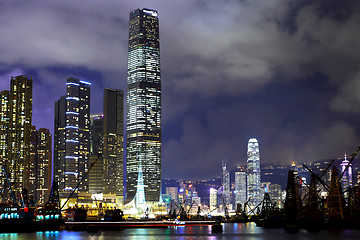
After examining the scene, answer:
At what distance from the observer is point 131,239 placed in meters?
154

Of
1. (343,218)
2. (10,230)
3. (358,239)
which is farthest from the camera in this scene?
(343,218)

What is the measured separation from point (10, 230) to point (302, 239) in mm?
97445

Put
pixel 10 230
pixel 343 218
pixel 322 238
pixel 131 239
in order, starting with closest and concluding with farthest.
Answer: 1. pixel 322 238
2. pixel 131 239
3. pixel 10 230
4. pixel 343 218

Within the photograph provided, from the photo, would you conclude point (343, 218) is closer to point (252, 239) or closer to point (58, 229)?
point (252, 239)

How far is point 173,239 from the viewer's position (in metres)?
149

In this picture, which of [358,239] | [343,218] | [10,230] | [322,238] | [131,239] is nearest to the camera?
[358,239]

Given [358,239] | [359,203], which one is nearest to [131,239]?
[358,239]

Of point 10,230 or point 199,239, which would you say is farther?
point 10,230

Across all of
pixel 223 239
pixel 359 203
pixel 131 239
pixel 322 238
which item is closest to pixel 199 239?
pixel 223 239

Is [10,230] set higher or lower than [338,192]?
lower

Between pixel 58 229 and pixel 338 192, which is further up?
pixel 338 192

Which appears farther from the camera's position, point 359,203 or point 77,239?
point 359,203

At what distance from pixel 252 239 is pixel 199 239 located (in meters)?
16.6

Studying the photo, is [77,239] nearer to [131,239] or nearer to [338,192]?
[131,239]
